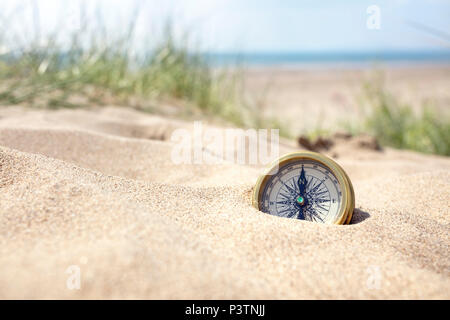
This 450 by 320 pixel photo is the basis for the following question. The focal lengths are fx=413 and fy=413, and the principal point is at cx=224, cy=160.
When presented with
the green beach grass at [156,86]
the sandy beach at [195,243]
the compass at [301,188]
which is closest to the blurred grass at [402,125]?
the green beach grass at [156,86]

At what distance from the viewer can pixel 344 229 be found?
168 centimetres

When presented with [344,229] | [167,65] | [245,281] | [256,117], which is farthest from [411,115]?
[245,281]

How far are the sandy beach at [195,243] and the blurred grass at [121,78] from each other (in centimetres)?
227

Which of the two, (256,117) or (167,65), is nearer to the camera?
(256,117)

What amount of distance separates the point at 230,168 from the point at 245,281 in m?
1.35

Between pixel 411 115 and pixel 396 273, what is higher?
pixel 411 115

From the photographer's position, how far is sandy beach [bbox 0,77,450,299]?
1.26 m

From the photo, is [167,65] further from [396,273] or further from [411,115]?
[396,273]

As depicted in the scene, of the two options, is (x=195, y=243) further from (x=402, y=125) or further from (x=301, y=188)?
(x=402, y=125)

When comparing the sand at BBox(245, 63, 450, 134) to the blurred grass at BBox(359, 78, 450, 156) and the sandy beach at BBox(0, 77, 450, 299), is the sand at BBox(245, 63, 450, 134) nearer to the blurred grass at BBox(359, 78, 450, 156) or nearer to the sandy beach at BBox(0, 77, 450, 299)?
the blurred grass at BBox(359, 78, 450, 156)

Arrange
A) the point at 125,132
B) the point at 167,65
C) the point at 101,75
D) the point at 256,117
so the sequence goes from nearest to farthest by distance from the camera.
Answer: the point at 125,132
the point at 101,75
the point at 256,117
the point at 167,65

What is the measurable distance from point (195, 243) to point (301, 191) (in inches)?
24.4

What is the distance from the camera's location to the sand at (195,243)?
1256mm

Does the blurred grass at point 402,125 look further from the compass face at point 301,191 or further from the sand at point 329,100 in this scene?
the compass face at point 301,191
